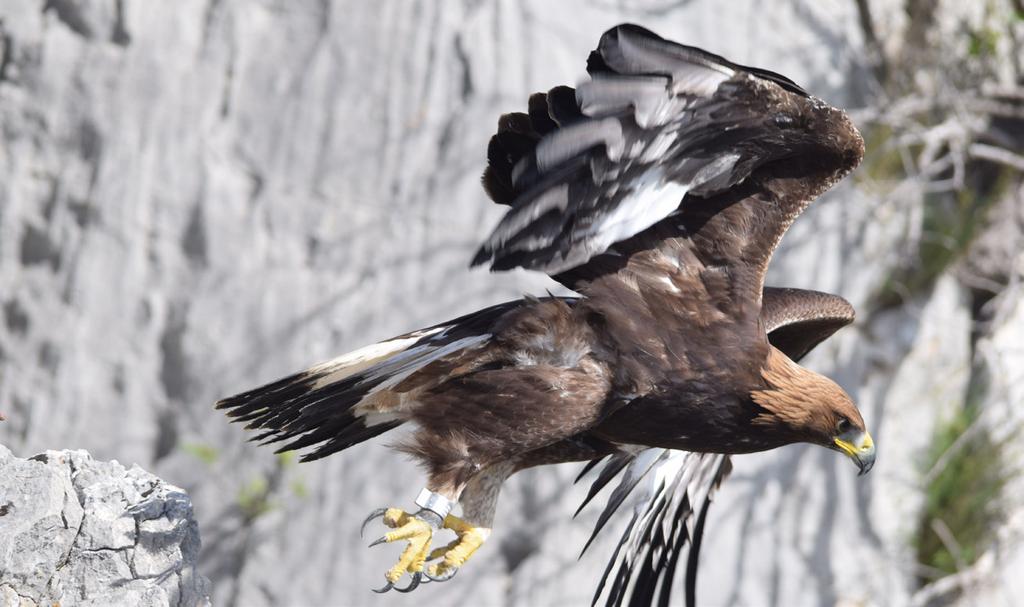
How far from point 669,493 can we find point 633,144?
74.3 inches

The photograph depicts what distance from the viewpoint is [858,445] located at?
11.2 ft

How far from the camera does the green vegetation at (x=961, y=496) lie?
600 cm

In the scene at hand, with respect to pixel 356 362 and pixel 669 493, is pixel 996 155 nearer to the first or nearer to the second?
pixel 669 493

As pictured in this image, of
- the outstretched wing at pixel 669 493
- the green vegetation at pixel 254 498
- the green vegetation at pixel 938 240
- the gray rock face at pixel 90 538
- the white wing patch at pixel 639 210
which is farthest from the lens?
the green vegetation at pixel 938 240

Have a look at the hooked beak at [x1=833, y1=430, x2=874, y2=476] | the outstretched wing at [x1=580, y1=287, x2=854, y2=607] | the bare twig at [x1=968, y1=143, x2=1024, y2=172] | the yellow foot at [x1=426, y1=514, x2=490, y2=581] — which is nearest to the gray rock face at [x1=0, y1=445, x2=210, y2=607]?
the yellow foot at [x1=426, y1=514, x2=490, y2=581]

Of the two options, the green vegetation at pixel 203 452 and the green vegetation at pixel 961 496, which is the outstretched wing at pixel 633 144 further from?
the green vegetation at pixel 961 496

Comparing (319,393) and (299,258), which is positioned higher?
(299,258)

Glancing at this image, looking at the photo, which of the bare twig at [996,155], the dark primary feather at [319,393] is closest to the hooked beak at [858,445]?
the dark primary feather at [319,393]

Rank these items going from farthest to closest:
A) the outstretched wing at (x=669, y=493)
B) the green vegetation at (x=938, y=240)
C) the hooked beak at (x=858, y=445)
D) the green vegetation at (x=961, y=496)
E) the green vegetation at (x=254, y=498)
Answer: the green vegetation at (x=938, y=240) → the green vegetation at (x=961, y=496) → the green vegetation at (x=254, y=498) → the outstretched wing at (x=669, y=493) → the hooked beak at (x=858, y=445)

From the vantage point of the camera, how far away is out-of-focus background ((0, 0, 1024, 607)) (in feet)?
17.5

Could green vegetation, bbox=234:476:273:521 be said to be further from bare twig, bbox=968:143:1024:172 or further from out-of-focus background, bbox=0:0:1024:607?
bare twig, bbox=968:143:1024:172

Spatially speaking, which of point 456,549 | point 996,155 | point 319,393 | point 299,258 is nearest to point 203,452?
point 299,258

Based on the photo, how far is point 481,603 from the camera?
17.9ft

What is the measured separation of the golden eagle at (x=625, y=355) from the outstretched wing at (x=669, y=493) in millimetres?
697
